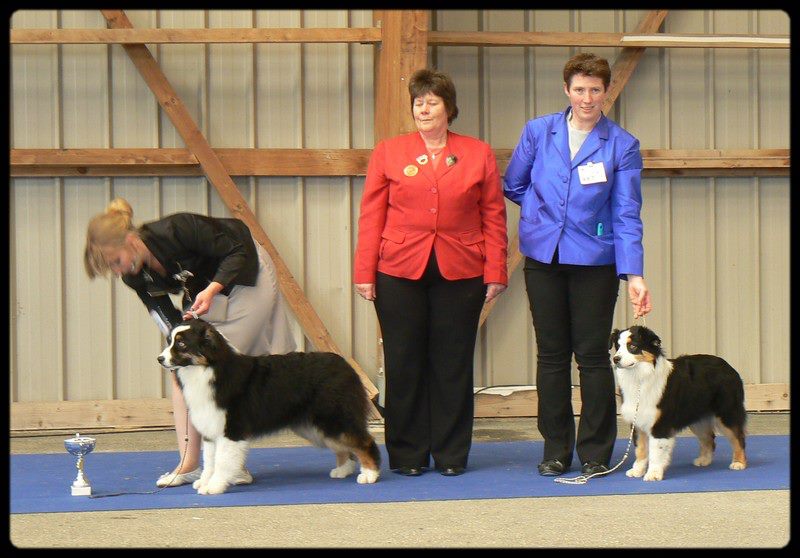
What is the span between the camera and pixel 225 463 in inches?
156

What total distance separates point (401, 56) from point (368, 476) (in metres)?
2.43

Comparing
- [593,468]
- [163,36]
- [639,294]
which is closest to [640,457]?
[593,468]

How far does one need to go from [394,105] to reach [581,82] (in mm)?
1775

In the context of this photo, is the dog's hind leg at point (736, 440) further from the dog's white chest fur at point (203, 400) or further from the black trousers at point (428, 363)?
the dog's white chest fur at point (203, 400)

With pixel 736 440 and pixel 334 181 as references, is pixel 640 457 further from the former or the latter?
pixel 334 181

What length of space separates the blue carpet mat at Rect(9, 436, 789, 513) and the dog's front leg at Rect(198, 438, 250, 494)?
47 mm

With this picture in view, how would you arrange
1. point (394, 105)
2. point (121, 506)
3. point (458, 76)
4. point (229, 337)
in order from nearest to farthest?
1. point (121, 506)
2. point (229, 337)
3. point (394, 105)
4. point (458, 76)

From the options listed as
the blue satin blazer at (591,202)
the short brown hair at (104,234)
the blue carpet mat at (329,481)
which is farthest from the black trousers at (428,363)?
the short brown hair at (104,234)

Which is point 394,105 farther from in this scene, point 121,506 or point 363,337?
point 121,506

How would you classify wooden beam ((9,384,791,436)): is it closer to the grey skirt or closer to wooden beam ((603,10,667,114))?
the grey skirt

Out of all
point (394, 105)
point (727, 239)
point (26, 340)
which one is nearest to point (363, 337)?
point (394, 105)

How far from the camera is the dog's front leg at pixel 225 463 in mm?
3953

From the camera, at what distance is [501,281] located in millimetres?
4254

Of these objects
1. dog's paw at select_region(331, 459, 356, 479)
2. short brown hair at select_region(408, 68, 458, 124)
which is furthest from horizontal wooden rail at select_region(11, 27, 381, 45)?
dog's paw at select_region(331, 459, 356, 479)
